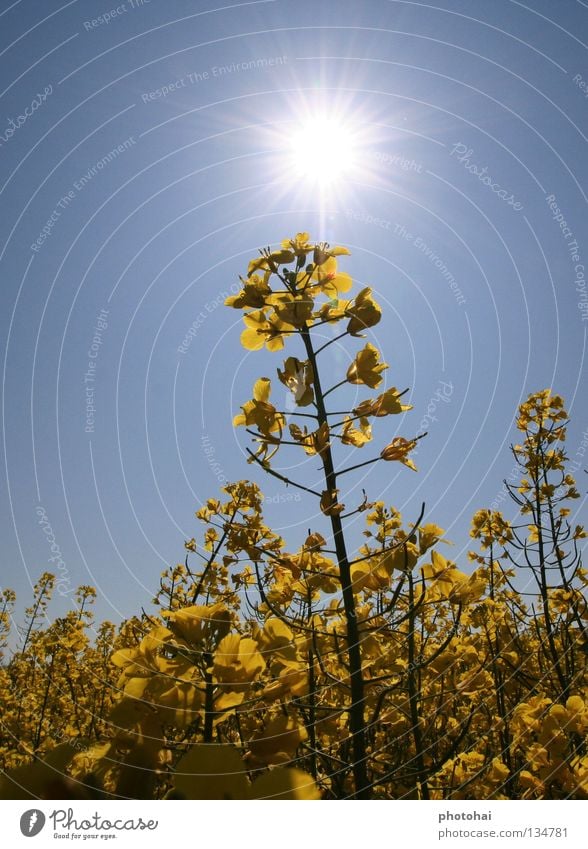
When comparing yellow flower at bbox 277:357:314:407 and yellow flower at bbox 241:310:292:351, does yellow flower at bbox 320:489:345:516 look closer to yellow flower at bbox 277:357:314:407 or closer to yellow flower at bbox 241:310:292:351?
yellow flower at bbox 277:357:314:407

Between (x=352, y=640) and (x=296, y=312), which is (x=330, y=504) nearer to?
(x=352, y=640)

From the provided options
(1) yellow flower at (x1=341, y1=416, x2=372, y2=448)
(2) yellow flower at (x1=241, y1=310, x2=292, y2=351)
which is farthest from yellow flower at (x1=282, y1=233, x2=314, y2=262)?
(1) yellow flower at (x1=341, y1=416, x2=372, y2=448)

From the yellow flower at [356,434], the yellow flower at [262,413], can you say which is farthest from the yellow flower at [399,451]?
the yellow flower at [262,413]

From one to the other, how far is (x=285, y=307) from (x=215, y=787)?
1.57m

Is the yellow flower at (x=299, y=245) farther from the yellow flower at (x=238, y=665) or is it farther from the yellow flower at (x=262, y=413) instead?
the yellow flower at (x=238, y=665)

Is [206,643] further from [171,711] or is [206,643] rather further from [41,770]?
[41,770]

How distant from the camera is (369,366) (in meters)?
2.02

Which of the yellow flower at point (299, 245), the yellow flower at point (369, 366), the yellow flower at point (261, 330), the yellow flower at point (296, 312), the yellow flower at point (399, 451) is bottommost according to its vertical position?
the yellow flower at point (399, 451)

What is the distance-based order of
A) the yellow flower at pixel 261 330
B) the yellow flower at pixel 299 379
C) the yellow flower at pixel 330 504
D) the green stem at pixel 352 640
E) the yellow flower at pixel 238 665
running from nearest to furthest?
the yellow flower at pixel 238 665
the green stem at pixel 352 640
the yellow flower at pixel 330 504
the yellow flower at pixel 299 379
the yellow flower at pixel 261 330

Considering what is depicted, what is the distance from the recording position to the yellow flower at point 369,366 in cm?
201
